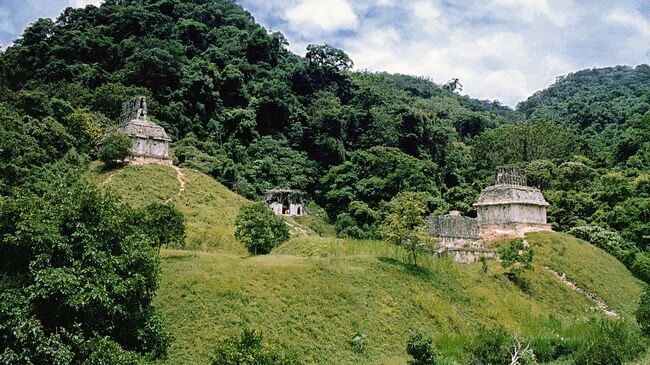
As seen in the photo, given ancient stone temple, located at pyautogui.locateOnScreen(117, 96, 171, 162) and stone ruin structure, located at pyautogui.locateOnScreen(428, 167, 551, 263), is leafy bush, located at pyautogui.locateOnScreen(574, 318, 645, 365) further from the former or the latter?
ancient stone temple, located at pyautogui.locateOnScreen(117, 96, 171, 162)

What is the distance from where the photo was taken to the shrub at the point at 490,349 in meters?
23.9

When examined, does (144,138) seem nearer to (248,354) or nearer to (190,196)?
(190,196)

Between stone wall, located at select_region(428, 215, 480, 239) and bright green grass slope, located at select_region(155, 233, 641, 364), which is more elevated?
stone wall, located at select_region(428, 215, 480, 239)

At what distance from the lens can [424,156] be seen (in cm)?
7581

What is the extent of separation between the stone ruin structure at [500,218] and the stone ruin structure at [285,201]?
17.9 metres

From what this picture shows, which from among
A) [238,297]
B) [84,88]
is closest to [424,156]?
[84,88]

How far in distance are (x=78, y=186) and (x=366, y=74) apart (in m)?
111

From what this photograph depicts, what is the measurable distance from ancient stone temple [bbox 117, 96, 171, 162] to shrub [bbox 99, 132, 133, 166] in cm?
166

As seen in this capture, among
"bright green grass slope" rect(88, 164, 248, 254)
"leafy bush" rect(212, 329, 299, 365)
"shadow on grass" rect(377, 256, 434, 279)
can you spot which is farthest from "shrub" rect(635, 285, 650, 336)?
"bright green grass slope" rect(88, 164, 248, 254)

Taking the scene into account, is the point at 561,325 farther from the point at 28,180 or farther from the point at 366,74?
the point at 366,74

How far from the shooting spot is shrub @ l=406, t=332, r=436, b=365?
900 inches

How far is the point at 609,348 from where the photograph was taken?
76.8 feet

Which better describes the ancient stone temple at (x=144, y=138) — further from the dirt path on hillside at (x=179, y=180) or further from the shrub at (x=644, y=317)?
the shrub at (x=644, y=317)

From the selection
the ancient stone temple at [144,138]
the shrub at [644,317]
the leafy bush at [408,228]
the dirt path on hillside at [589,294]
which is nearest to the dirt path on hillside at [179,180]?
the ancient stone temple at [144,138]
